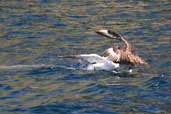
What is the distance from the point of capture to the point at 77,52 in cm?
1429

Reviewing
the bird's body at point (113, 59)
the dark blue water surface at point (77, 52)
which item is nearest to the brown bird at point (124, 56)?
the bird's body at point (113, 59)

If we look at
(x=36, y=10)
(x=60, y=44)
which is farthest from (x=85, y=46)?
(x=36, y=10)

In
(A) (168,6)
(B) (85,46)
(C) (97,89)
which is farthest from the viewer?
(A) (168,6)

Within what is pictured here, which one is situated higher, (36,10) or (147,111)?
(36,10)

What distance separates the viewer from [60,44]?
15.0 metres

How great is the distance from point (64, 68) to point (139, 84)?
189 centimetres

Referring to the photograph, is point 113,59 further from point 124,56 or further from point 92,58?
point 92,58

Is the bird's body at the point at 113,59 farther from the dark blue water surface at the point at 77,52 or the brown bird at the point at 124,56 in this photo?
the dark blue water surface at the point at 77,52

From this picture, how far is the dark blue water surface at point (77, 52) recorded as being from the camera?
35.3ft

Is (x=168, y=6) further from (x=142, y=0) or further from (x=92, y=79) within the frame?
(x=92, y=79)

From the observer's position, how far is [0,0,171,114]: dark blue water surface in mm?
10773

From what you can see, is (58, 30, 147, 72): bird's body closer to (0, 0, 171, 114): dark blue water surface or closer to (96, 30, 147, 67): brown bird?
(96, 30, 147, 67): brown bird

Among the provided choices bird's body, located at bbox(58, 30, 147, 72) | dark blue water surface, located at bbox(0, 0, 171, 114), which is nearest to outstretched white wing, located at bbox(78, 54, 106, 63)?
bird's body, located at bbox(58, 30, 147, 72)

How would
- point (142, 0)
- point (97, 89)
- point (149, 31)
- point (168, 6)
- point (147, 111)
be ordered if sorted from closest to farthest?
point (147, 111), point (97, 89), point (149, 31), point (168, 6), point (142, 0)
